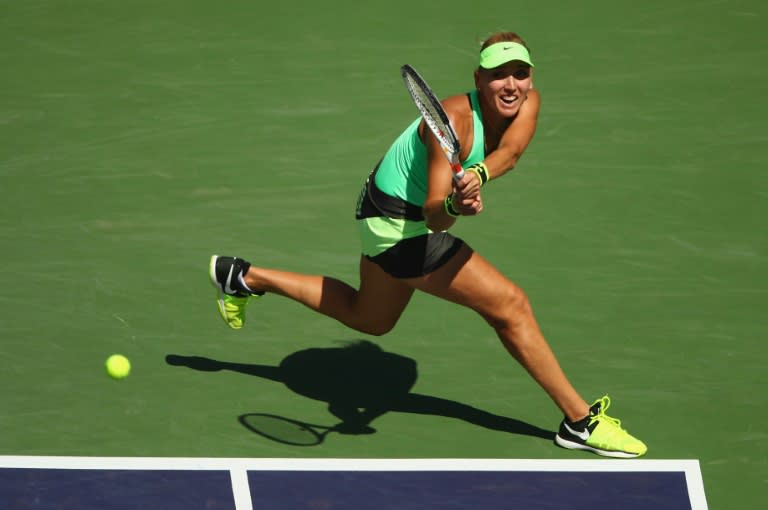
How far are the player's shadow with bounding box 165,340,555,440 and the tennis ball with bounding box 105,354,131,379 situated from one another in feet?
1.10

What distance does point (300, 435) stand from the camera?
268 inches

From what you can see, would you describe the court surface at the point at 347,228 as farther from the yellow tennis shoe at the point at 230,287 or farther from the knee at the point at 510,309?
the knee at the point at 510,309

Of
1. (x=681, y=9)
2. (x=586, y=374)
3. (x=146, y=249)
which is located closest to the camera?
(x=586, y=374)

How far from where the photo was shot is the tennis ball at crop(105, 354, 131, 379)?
710 cm

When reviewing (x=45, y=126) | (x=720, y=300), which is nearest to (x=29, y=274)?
(x=45, y=126)

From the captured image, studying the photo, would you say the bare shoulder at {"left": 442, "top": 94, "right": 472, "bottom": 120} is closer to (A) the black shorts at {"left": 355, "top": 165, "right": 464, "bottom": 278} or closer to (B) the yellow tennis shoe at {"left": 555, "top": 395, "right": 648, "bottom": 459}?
(A) the black shorts at {"left": 355, "top": 165, "right": 464, "bottom": 278}

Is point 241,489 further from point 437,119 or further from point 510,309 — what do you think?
point 437,119

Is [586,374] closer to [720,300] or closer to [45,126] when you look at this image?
[720,300]

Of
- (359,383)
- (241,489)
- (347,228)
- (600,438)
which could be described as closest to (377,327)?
(359,383)

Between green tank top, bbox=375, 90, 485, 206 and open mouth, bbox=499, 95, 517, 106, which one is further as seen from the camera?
green tank top, bbox=375, 90, 485, 206

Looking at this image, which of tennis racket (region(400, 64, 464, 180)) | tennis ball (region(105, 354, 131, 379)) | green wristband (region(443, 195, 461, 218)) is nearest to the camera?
tennis racket (region(400, 64, 464, 180))

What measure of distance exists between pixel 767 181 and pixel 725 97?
1286 millimetres

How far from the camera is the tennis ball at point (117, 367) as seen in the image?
7102 mm

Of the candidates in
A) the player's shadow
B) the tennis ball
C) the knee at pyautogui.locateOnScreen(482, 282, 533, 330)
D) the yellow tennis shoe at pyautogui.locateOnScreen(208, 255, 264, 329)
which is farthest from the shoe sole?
→ the tennis ball
